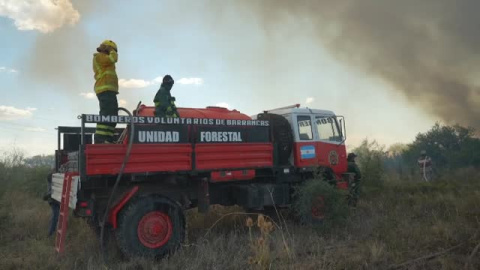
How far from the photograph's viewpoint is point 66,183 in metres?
6.35

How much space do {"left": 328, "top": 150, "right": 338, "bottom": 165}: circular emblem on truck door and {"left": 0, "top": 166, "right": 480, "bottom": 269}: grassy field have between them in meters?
1.21

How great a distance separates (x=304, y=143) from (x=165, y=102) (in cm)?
316

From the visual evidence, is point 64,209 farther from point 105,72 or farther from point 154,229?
point 105,72

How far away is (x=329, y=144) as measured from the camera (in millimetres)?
9227

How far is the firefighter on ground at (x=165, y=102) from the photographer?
7.52 metres

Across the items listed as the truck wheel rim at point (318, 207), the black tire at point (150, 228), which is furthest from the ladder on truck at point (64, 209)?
the truck wheel rim at point (318, 207)

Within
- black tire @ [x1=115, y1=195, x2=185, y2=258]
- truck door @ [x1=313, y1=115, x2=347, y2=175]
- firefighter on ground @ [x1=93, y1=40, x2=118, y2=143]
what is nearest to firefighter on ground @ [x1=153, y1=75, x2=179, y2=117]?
firefighter on ground @ [x1=93, y1=40, x2=118, y2=143]

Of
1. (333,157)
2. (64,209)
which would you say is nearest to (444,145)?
(333,157)

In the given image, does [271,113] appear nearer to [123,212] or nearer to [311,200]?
[311,200]

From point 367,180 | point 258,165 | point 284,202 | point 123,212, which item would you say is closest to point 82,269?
point 123,212

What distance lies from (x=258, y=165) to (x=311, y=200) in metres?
1.25

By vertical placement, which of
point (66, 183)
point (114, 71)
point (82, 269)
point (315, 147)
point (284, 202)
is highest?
point (114, 71)

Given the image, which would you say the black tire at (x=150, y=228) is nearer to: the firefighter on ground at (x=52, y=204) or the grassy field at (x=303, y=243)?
the grassy field at (x=303, y=243)

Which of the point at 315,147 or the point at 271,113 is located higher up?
the point at 271,113
